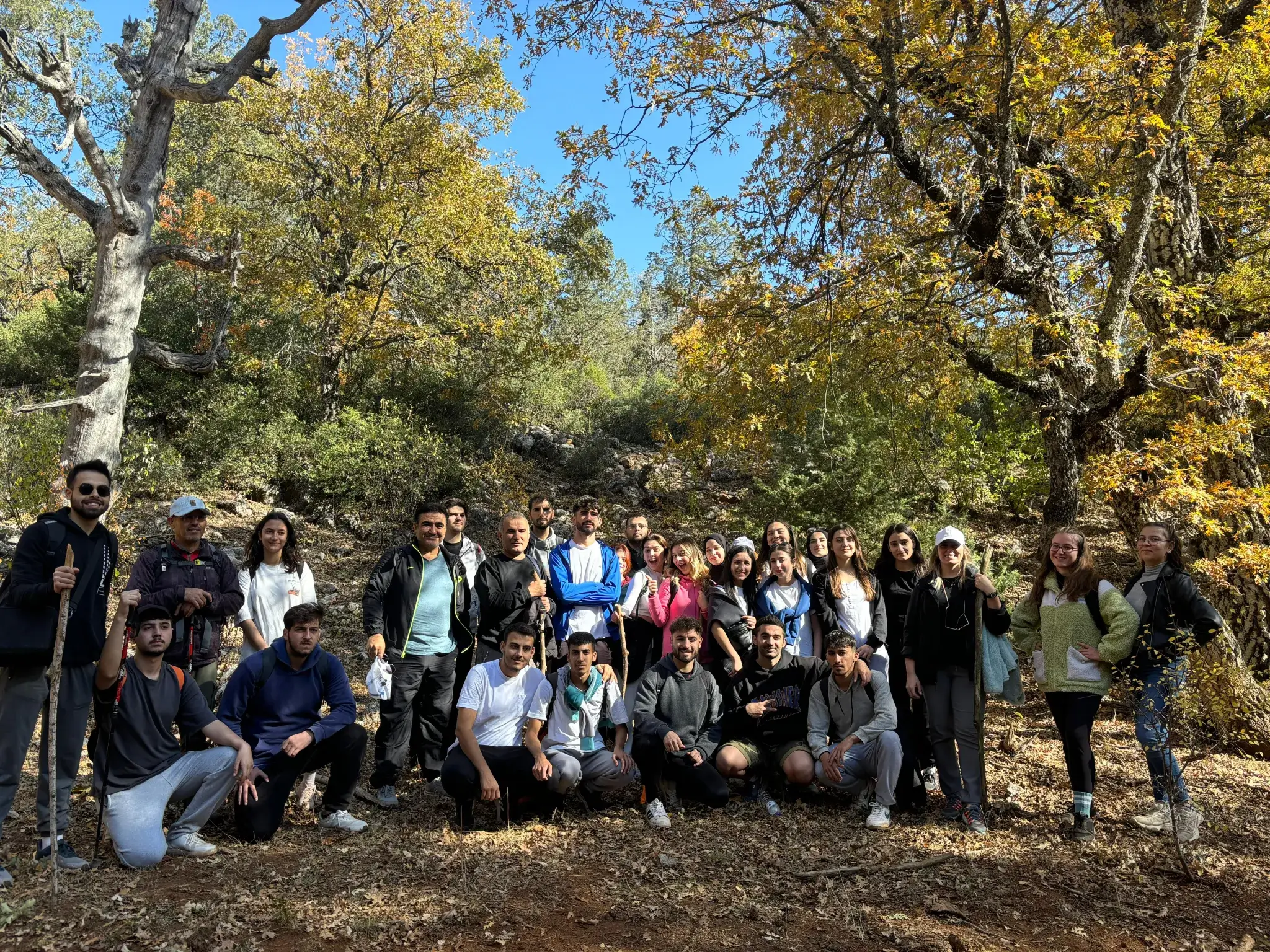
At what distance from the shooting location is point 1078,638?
4684 mm

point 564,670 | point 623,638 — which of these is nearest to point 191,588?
point 564,670

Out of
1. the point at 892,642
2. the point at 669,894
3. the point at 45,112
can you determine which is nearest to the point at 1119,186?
the point at 892,642

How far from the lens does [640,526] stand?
6.19m

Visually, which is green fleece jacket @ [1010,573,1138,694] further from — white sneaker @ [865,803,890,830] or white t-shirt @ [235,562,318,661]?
white t-shirt @ [235,562,318,661]

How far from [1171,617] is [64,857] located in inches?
226

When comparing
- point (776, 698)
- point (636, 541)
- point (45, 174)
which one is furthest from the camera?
point (45, 174)

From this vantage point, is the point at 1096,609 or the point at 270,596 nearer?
the point at 1096,609

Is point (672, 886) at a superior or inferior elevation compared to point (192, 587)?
inferior

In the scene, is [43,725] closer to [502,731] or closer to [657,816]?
[502,731]

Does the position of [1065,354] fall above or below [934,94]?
below

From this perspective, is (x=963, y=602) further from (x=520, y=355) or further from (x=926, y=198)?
(x=520, y=355)

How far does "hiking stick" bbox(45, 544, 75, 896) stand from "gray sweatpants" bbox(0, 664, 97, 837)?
0.26 ft

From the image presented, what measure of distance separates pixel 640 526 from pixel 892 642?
1950mm

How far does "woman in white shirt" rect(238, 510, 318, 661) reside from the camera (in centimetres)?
502
